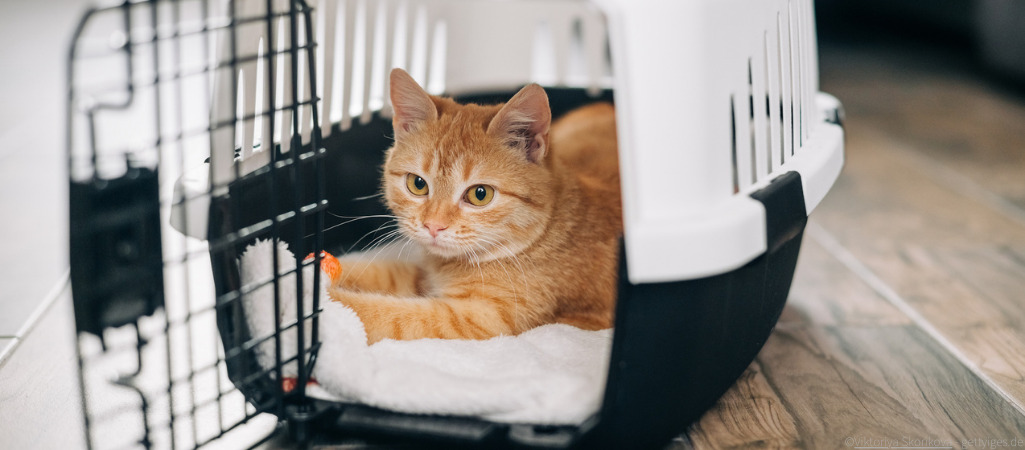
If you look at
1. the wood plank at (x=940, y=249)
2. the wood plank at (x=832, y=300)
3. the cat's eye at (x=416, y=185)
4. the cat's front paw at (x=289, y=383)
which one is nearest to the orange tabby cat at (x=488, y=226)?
the cat's eye at (x=416, y=185)

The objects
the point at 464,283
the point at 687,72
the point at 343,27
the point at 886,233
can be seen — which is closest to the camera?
the point at 687,72

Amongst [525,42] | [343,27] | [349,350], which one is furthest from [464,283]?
[525,42]

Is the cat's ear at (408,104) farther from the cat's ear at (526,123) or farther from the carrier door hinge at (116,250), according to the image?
the carrier door hinge at (116,250)

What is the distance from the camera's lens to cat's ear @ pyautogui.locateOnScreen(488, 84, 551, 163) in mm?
1169

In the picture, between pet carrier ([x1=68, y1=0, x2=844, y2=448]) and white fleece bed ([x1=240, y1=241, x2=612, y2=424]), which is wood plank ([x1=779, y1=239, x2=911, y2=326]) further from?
white fleece bed ([x1=240, y1=241, x2=612, y2=424])

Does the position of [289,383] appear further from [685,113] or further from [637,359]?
[685,113]

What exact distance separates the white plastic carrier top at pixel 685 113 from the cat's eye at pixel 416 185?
6.9 inches

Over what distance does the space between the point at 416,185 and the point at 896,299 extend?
0.94 meters

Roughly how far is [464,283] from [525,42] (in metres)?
1.06

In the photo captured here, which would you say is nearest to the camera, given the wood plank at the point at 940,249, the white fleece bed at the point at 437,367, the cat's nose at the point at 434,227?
the white fleece bed at the point at 437,367

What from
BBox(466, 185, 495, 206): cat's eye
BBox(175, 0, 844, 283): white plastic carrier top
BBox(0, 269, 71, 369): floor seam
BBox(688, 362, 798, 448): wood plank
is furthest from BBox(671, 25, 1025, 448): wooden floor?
BBox(0, 269, 71, 369): floor seam

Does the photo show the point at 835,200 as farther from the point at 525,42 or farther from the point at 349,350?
the point at 349,350

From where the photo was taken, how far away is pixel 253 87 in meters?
1.13

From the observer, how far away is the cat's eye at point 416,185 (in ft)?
4.25
